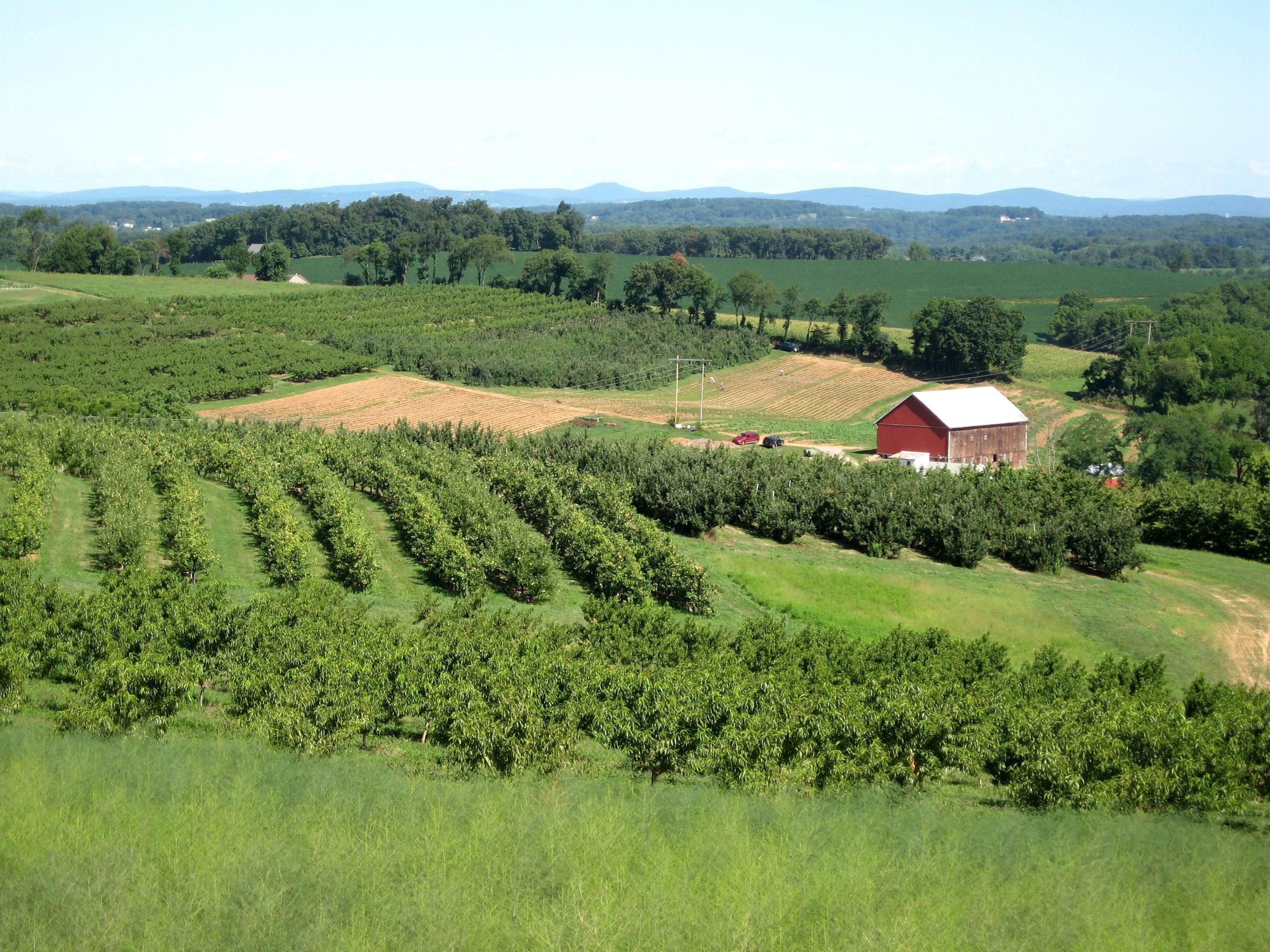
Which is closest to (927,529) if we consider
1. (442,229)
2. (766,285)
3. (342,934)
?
(342,934)

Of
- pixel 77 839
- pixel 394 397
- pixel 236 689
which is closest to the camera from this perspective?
pixel 77 839

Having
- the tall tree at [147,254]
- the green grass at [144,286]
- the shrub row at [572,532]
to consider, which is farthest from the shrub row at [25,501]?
the tall tree at [147,254]

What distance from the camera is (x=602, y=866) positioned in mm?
14250

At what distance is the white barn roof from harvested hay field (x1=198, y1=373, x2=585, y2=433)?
23.4 metres

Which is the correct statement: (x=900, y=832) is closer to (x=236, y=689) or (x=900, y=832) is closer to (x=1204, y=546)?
(x=236, y=689)

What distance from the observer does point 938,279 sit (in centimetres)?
14212

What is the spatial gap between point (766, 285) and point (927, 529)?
68.4 m

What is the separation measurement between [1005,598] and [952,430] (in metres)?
25.0

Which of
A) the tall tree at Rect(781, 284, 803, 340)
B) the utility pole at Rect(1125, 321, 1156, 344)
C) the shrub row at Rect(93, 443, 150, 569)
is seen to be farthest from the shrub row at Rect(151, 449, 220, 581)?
the utility pole at Rect(1125, 321, 1156, 344)

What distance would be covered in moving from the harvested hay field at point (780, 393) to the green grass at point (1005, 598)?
32978mm

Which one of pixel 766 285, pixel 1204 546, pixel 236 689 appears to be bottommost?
pixel 1204 546

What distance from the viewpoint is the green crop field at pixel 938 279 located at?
5153 inches

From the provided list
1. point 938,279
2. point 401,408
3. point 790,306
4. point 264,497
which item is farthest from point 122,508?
point 938,279

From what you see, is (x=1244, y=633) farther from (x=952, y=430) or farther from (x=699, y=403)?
(x=699, y=403)
